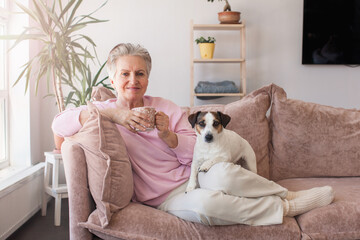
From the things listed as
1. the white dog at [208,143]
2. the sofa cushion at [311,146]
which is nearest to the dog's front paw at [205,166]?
the white dog at [208,143]

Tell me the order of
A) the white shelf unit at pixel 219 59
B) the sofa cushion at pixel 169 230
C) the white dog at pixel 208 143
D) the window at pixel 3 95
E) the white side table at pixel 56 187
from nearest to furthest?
1. the sofa cushion at pixel 169 230
2. the white dog at pixel 208 143
3. the white side table at pixel 56 187
4. the window at pixel 3 95
5. the white shelf unit at pixel 219 59

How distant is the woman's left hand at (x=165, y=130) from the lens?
4.93 ft

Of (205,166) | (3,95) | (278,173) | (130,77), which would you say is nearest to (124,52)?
(130,77)

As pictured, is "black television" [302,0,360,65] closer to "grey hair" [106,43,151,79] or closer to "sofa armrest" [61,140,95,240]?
"grey hair" [106,43,151,79]

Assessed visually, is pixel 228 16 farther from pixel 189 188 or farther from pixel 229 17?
pixel 189 188

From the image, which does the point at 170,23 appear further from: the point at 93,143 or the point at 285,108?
the point at 93,143

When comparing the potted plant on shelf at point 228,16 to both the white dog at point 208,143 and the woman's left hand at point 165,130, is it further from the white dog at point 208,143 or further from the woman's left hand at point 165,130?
the woman's left hand at point 165,130

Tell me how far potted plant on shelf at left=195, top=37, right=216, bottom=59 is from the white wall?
23 cm

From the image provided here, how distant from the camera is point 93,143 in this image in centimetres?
146

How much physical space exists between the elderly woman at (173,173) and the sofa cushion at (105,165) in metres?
0.07

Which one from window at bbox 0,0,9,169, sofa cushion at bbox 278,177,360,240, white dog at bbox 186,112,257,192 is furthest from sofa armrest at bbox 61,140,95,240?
window at bbox 0,0,9,169

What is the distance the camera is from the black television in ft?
10.9

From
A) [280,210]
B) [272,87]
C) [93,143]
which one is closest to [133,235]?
[93,143]

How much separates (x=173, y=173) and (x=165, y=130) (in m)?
0.25
